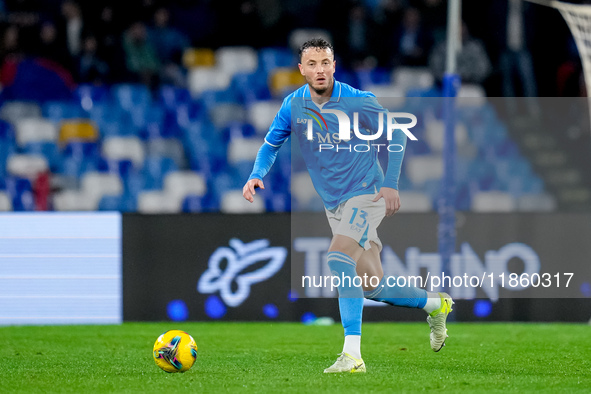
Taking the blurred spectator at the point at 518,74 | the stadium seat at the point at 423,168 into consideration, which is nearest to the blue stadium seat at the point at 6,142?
the stadium seat at the point at 423,168

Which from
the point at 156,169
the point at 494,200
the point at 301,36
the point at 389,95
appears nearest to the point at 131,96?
the point at 156,169

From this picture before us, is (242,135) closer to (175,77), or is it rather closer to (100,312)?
(175,77)

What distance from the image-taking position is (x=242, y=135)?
1260 centimetres

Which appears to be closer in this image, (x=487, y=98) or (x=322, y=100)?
(x=322, y=100)

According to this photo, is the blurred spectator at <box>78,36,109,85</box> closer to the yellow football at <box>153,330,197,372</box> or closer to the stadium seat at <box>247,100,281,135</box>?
the stadium seat at <box>247,100,281,135</box>

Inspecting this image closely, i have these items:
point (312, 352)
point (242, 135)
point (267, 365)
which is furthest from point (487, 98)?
point (267, 365)

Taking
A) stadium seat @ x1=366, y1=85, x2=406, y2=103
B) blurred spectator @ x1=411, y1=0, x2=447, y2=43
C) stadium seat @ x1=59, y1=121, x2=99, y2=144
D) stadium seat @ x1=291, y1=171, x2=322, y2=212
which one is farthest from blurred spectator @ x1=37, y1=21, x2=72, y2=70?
blurred spectator @ x1=411, y1=0, x2=447, y2=43

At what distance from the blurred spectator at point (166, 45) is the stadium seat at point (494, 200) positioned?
4686 millimetres

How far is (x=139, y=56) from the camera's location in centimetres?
1338

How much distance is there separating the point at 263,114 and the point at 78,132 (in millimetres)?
2343

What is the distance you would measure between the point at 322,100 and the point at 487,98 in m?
6.77

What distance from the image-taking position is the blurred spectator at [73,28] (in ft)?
44.1

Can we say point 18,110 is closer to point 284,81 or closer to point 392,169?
point 284,81

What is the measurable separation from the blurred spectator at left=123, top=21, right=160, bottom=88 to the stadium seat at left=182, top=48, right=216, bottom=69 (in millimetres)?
517
